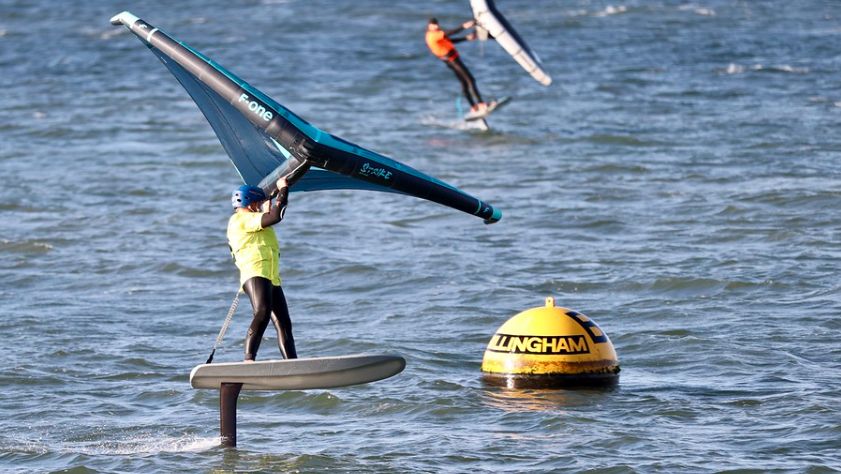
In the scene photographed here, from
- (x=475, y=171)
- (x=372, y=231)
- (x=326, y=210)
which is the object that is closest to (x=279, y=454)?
(x=372, y=231)

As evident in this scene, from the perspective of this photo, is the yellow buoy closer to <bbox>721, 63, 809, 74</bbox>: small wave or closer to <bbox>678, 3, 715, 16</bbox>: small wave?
<bbox>721, 63, 809, 74</bbox>: small wave

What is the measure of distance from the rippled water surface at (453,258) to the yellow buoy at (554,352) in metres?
0.26

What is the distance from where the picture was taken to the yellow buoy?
16516 millimetres

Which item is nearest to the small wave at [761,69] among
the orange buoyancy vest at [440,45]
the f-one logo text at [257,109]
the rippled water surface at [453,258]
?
the rippled water surface at [453,258]

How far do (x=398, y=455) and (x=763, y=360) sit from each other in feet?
17.7

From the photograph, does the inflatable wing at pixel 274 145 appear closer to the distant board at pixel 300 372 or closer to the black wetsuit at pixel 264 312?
the black wetsuit at pixel 264 312

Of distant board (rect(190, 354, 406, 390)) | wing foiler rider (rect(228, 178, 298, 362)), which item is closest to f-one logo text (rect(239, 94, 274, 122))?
wing foiler rider (rect(228, 178, 298, 362))

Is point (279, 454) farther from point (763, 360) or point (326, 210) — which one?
point (326, 210)

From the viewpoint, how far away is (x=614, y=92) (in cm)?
4266

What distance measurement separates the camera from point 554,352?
16.5 meters

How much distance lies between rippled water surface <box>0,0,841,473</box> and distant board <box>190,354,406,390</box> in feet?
3.11

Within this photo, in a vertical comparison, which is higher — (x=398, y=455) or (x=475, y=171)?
(x=475, y=171)

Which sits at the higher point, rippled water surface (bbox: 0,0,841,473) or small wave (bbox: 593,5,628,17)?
small wave (bbox: 593,5,628,17)

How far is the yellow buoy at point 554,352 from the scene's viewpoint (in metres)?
16.5
